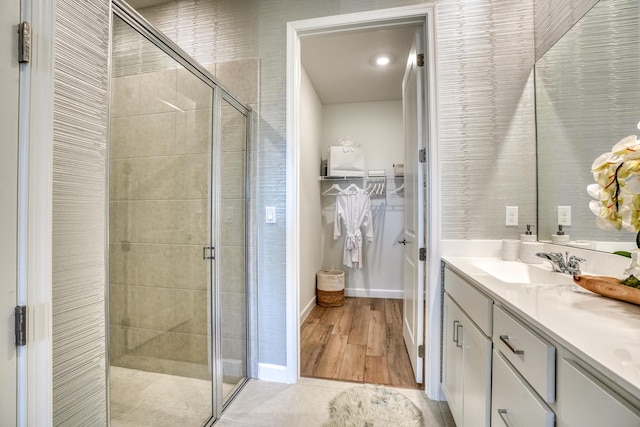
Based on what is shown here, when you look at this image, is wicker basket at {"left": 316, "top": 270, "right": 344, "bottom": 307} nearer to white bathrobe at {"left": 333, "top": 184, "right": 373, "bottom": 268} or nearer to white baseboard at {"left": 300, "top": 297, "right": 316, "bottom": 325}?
white baseboard at {"left": 300, "top": 297, "right": 316, "bottom": 325}

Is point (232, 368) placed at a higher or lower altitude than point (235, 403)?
higher

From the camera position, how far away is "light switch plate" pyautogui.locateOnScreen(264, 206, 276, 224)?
1.86 metres

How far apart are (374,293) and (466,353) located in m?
2.52

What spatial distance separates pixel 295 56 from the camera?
1.84 metres

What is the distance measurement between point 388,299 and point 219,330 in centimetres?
255

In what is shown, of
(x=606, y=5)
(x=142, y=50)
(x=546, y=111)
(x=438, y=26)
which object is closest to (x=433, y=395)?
(x=546, y=111)

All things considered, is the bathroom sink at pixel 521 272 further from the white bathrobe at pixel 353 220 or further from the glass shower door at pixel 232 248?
the white bathrobe at pixel 353 220

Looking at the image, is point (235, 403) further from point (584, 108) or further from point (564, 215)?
point (584, 108)

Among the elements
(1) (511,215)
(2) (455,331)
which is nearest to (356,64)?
(1) (511,215)

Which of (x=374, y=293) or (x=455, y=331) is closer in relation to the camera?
(x=455, y=331)

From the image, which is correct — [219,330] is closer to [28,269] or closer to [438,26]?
[28,269]

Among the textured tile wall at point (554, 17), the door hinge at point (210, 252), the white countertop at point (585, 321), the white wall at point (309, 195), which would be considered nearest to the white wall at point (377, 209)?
the white wall at point (309, 195)

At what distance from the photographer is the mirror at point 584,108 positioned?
3.49 feet

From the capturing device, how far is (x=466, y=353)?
1211mm
